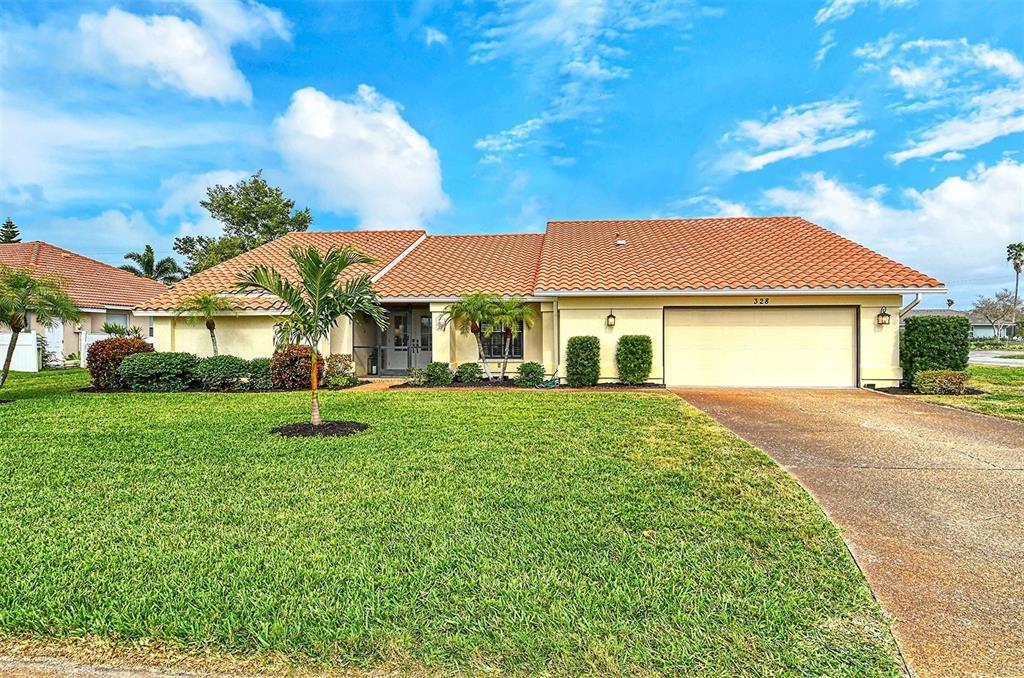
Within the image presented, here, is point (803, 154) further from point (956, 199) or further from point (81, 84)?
point (81, 84)

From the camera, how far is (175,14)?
11609 millimetres

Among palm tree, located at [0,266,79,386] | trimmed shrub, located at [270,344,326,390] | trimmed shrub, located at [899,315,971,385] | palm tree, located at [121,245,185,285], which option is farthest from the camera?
palm tree, located at [121,245,185,285]

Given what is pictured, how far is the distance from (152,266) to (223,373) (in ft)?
112

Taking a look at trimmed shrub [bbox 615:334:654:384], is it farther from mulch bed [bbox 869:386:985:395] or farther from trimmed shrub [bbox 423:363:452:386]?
mulch bed [bbox 869:386:985:395]

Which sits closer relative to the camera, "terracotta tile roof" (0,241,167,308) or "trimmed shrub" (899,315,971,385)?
"trimmed shrub" (899,315,971,385)

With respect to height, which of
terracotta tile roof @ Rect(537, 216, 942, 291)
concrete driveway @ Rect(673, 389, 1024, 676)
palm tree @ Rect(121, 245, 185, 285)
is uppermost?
palm tree @ Rect(121, 245, 185, 285)

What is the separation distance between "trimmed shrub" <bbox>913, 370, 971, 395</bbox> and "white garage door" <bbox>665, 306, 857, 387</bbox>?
156 cm

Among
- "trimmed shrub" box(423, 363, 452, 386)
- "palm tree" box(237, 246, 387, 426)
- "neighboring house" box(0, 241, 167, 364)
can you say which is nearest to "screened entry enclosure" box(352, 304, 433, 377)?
"trimmed shrub" box(423, 363, 452, 386)

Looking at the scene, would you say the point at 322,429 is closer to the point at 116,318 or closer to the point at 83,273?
the point at 116,318

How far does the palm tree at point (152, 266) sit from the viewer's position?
38375mm

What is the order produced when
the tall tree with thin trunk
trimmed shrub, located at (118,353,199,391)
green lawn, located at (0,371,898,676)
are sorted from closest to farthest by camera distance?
green lawn, located at (0,371,898,676) < trimmed shrub, located at (118,353,199,391) < the tall tree with thin trunk

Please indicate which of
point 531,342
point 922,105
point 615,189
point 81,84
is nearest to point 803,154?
point 922,105

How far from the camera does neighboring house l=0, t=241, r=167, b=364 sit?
21.0 meters

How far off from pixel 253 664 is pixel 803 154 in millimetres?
22125
